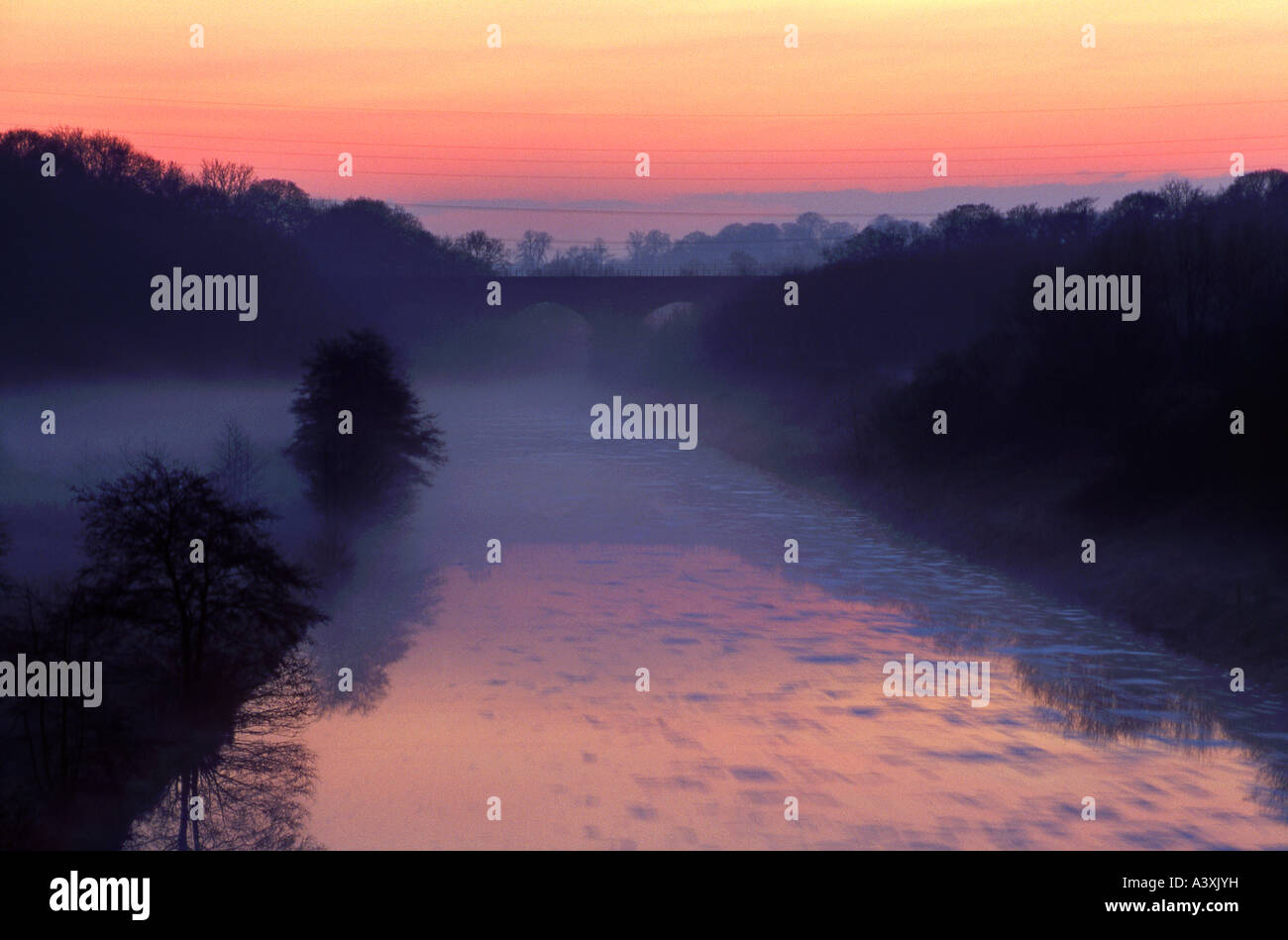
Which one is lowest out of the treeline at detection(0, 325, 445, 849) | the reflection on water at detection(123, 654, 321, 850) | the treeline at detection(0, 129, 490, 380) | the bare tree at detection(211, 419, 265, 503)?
the reflection on water at detection(123, 654, 321, 850)

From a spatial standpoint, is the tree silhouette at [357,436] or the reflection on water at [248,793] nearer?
the reflection on water at [248,793]

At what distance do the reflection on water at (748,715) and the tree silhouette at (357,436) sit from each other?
10.4 feet

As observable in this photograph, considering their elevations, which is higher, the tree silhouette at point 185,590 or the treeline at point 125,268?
the treeline at point 125,268

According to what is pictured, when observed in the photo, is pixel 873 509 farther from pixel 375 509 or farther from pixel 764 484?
pixel 375 509

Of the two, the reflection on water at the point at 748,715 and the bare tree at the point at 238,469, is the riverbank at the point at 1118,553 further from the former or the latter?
the bare tree at the point at 238,469

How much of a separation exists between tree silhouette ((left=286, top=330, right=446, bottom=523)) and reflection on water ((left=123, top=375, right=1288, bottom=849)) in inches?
125

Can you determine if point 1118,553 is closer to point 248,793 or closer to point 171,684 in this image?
point 248,793

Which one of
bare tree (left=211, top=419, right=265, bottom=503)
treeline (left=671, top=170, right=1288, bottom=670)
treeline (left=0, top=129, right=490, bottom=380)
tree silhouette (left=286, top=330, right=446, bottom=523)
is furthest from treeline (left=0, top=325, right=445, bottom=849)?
treeline (left=0, top=129, right=490, bottom=380)

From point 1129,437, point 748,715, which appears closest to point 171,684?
point 748,715

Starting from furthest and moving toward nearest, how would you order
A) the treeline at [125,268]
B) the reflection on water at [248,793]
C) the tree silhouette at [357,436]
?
the treeline at [125,268] → the tree silhouette at [357,436] → the reflection on water at [248,793]

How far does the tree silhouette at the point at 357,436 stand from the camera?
160ft

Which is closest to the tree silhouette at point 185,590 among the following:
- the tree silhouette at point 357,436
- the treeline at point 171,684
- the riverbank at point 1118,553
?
the treeline at point 171,684

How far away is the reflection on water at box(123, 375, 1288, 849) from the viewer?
20734 millimetres

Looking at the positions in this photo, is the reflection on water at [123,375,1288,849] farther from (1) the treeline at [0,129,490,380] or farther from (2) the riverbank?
(1) the treeline at [0,129,490,380]
